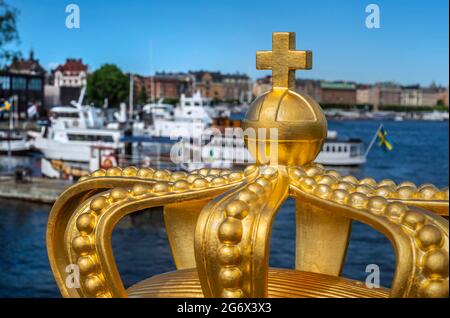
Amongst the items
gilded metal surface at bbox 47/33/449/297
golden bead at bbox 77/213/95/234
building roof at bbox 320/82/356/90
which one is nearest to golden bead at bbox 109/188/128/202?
gilded metal surface at bbox 47/33/449/297

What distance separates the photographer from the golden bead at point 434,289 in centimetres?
227

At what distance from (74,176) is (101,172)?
28.6 m

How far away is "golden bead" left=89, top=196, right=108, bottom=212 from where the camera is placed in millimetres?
2949

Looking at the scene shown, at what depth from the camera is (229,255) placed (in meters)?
2.48

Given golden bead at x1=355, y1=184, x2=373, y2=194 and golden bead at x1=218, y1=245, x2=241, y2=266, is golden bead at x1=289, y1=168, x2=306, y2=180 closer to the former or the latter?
golden bead at x1=355, y1=184, x2=373, y2=194

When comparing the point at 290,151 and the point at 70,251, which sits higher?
the point at 290,151

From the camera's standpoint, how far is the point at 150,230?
24547 millimetres

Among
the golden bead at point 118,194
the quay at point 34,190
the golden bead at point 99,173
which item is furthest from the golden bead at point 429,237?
the quay at point 34,190

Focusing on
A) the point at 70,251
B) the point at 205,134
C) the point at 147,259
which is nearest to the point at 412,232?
the point at 70,251

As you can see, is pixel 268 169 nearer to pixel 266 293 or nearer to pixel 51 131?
pixel 266 293

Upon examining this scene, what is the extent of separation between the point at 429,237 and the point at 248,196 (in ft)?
2.17

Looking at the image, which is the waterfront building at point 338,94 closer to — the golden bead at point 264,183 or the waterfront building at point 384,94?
the waterfront building at point 384,94

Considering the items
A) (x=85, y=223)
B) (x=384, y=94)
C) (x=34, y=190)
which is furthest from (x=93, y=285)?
(x=384, y=94)

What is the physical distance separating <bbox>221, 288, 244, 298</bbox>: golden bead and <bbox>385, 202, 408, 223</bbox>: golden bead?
1.93 ft
